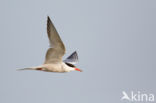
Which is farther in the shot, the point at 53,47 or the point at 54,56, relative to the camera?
the point at 54,56

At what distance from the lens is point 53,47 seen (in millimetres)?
10797

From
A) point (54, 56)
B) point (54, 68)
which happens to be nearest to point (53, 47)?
point (54, 56)

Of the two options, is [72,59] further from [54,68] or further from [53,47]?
[53,47]

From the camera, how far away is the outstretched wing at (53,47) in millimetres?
10192

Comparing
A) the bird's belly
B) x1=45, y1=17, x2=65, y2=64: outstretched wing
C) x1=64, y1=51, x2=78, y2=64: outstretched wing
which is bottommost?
the bird's belly

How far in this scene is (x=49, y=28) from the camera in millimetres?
10188

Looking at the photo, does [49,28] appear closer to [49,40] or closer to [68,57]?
[49,40]

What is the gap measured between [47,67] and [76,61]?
10.1 ft

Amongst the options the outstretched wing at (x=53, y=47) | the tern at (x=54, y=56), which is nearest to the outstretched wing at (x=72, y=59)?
Result: the tern at (x=54, y=56)

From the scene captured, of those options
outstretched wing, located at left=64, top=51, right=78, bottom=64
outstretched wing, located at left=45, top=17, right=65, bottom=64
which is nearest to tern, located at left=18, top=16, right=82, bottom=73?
outstretched wing, located at left=45, top=17, right=65, bottom=64

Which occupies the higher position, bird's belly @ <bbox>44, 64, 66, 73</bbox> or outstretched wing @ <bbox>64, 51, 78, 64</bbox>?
outstretched wing @ <bbox>64, 51, 78, 64</bbox>

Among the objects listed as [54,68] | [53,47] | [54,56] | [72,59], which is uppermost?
[53,47]

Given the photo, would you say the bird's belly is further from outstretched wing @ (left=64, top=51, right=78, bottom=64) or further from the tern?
outstretched wing @ (left=64, top=51, right=78, bottom=64)

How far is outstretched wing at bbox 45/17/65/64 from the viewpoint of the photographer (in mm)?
10192
